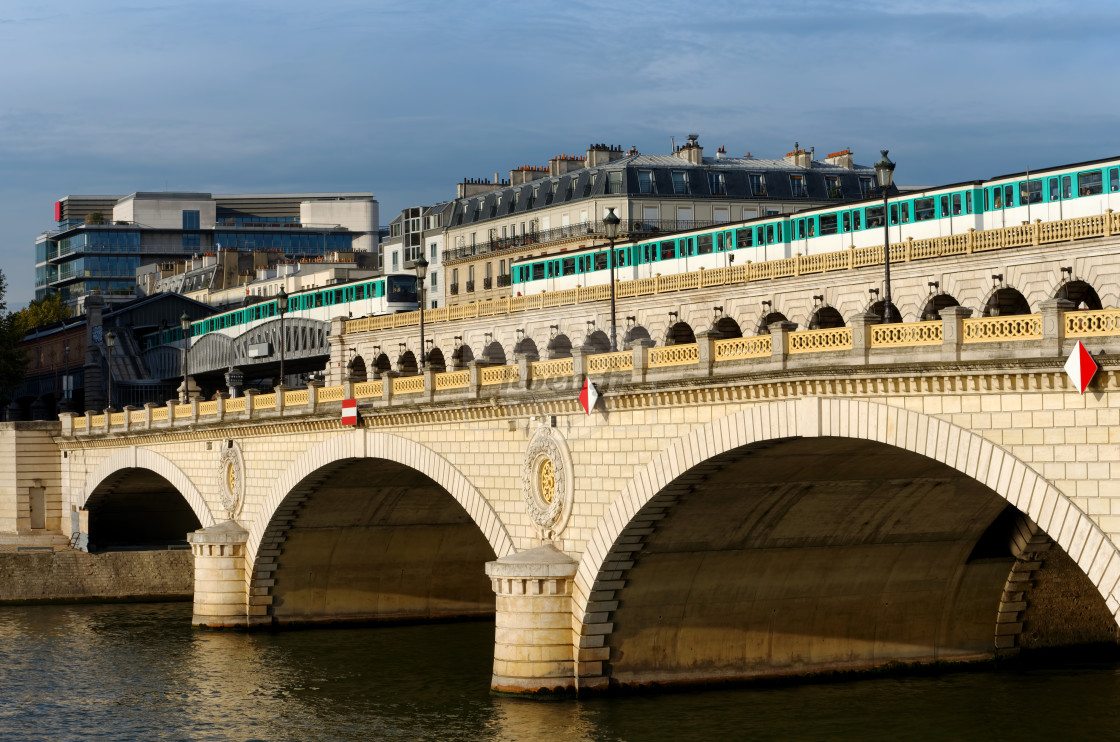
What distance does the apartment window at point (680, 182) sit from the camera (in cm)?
9894

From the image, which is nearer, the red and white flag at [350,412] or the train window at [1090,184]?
the red and white flag at [350,412]

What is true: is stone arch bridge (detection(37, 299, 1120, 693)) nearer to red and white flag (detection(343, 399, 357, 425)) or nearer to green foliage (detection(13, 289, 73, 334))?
red and white flag (detection(343, 399, 357, 425))

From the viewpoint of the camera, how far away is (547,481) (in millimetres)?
43094

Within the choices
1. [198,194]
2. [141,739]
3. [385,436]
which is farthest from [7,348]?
[198,194]

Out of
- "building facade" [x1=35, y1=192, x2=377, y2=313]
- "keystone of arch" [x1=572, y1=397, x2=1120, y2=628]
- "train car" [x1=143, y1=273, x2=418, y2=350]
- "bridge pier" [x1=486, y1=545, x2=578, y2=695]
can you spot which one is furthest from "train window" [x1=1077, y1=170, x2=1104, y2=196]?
"building facade" [x1=35, y1=192, x2=377, y2=313]

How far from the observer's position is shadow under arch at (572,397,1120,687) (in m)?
29.6

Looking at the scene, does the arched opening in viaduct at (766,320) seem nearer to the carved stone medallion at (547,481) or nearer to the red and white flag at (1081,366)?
the carved stone medallion at (547,481)

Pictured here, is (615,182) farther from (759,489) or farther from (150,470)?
(759,489)

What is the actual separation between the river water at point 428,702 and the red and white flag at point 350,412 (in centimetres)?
759

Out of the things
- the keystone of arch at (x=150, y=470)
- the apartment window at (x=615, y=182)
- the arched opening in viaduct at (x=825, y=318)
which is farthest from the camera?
the apartment window at (x=615, y=182)

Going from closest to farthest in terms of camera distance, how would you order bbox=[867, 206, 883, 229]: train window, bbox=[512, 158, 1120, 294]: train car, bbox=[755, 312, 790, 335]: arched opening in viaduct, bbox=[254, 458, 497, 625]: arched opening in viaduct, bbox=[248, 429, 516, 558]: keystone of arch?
bbox=[248, 429, 516, 558]: keystone of arch, bbox=[512, 158, 1120, 294]: train car, bbox=[254, 458, 497, 625]: arched opening in viaduct, bbox=[867, 206, 883, 229]: train window, bbox=[755, 312, 790, 335]: arched opening in viaduct

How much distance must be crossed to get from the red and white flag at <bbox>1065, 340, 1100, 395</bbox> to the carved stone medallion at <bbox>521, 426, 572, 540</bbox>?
16122 millimetres

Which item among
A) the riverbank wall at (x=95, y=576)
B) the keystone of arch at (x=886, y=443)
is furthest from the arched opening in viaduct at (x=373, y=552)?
the keystone of arch at (x=886, y=443)

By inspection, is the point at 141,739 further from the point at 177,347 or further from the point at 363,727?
the point at 177,347
